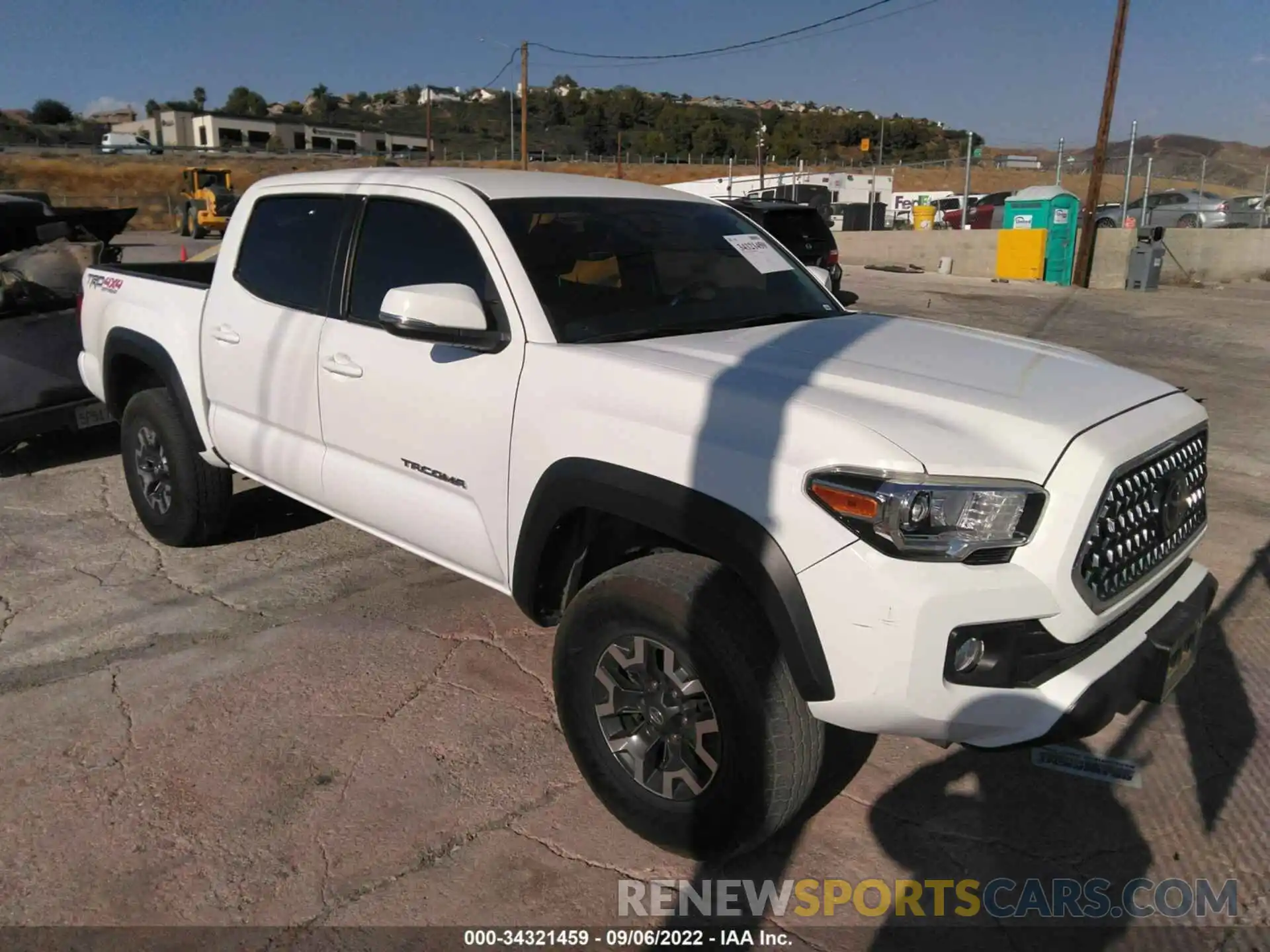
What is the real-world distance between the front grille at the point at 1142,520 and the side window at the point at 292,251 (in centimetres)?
290

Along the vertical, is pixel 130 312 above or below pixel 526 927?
above

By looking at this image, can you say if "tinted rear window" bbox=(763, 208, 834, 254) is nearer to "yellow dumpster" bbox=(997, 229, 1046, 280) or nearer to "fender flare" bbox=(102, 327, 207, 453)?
"fender flare" bbox=(102, 327, 207, 453)

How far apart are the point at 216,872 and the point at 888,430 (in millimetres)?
2163

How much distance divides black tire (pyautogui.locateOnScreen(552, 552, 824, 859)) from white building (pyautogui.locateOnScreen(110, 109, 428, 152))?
344 ft

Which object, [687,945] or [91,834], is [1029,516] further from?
[91,834]

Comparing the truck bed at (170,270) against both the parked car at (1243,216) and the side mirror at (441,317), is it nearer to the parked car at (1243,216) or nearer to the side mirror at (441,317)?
the side mirror at (441,317)

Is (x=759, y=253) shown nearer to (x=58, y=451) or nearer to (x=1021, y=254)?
(x=58, y=451)

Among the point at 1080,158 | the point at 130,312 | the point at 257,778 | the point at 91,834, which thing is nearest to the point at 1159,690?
the point at 257,778

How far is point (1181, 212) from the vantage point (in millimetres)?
27312

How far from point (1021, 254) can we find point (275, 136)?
99.5 m

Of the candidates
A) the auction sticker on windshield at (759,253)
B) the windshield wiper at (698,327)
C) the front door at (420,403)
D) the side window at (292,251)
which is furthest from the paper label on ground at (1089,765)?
the side window at (292,251)

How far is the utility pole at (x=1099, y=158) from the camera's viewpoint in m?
19.9

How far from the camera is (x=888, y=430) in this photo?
7.63ft

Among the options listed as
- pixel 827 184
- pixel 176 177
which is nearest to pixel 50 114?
pixel 176 177
